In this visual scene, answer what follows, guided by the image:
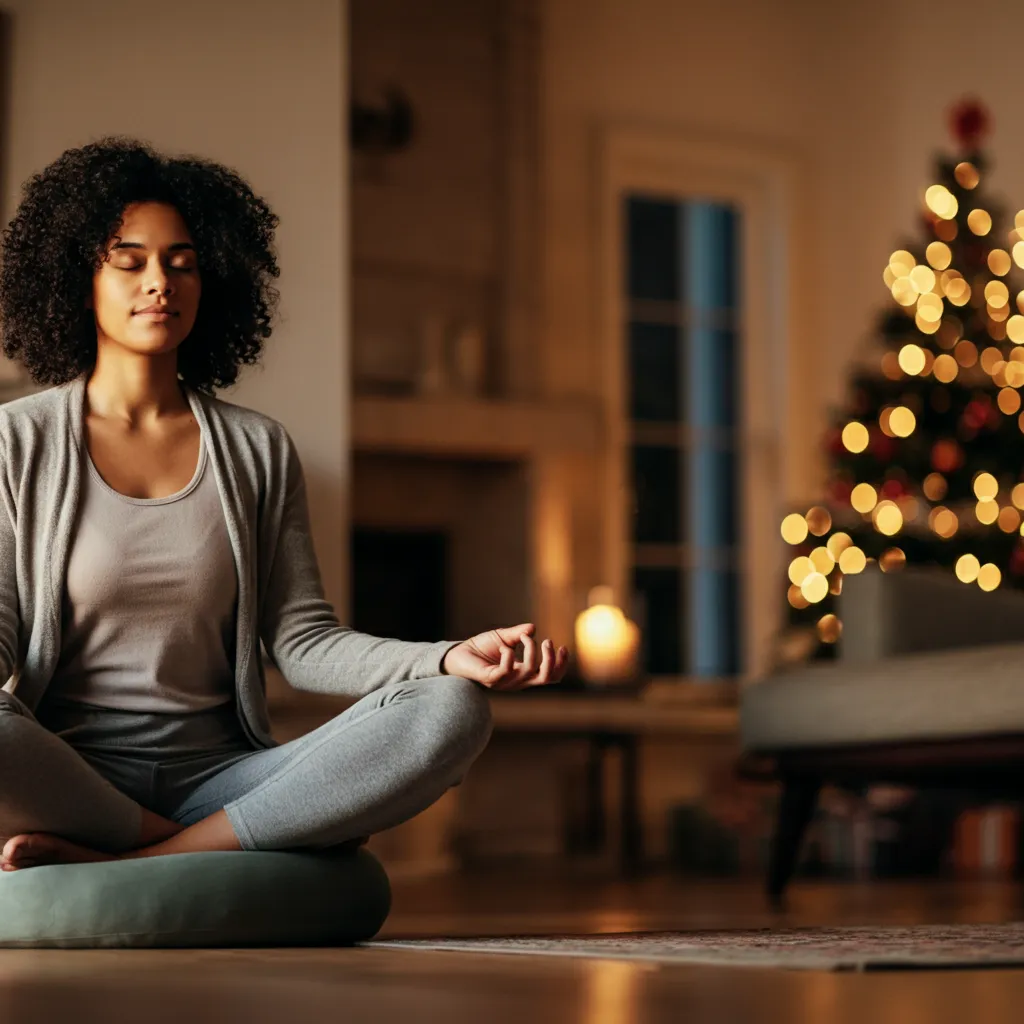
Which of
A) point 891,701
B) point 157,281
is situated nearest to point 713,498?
point 891,701

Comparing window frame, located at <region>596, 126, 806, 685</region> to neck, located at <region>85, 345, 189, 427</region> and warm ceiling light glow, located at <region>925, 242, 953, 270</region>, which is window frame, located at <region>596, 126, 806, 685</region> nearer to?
warm ceiling light glow, located at <region>925, 242, 953, 270</region>

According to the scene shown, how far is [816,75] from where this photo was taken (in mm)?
7633

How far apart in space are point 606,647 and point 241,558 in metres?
3.85

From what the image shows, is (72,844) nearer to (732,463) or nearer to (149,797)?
Answer: (149,797)

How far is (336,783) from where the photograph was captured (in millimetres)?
1976

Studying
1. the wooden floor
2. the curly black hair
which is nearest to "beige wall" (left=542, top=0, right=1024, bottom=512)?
the curly black hair

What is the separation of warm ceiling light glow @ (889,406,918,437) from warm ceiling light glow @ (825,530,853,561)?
0.38 meters

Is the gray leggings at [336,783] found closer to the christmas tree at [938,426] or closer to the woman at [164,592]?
the woman at [164,592]

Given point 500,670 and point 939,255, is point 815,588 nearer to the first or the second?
point 939,255

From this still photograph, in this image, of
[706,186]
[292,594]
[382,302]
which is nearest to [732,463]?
[706,186]

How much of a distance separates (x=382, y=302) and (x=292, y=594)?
443cm

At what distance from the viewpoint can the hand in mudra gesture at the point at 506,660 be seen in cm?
194

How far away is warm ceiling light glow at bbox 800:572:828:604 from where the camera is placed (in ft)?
19.5

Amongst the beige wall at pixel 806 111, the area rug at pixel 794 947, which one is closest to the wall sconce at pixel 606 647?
the beige wall at pixel 806 111
